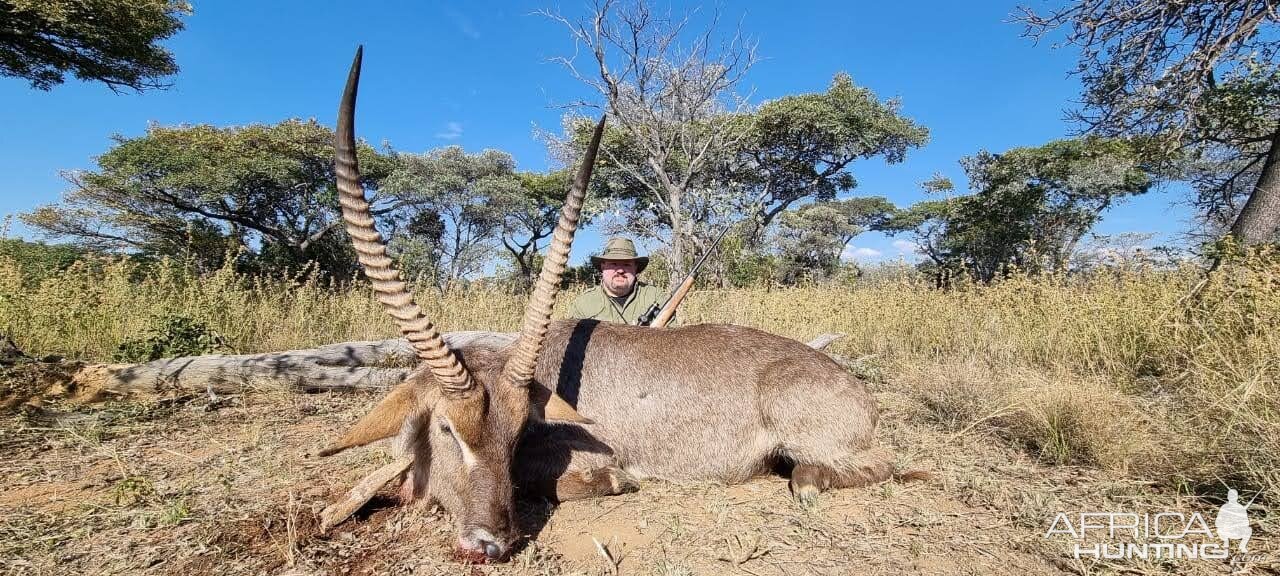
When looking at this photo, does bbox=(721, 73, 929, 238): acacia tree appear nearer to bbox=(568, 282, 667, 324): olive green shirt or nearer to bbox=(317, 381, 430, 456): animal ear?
bbox=(568, 282, 667, 324): olive green shirt

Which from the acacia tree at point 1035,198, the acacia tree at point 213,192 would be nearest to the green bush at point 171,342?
the acacia tree at point 213,192

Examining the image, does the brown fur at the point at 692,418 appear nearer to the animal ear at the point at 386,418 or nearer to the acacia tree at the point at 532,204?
the animal ear at the point at 386,418

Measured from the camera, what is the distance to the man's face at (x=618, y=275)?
6.11m

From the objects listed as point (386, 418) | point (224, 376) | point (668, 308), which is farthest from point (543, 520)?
point (224, 376)

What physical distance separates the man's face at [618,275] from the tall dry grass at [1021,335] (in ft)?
10.4

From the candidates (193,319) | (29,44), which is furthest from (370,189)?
(193,319)

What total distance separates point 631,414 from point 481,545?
1266 millimetres

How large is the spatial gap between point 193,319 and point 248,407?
2796 millimetres

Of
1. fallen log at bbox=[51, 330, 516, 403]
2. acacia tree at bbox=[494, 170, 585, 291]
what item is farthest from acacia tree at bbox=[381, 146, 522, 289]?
fallen log at bbox=[51, 330, 516, 403]

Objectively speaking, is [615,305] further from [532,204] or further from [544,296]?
[532,204]

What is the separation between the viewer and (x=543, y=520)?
3.04 m

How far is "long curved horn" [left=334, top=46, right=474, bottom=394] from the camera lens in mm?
2004

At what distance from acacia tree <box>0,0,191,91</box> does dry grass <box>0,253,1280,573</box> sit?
13.6 feet

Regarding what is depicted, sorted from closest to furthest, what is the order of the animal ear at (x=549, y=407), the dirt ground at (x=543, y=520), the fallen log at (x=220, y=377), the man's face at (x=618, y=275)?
the dirt ground at (x=543, y=520) → the animal ear at (x=549, y=407) → the fallen log at (x=220, y=377) → the man's face at (x=618, y=275)
